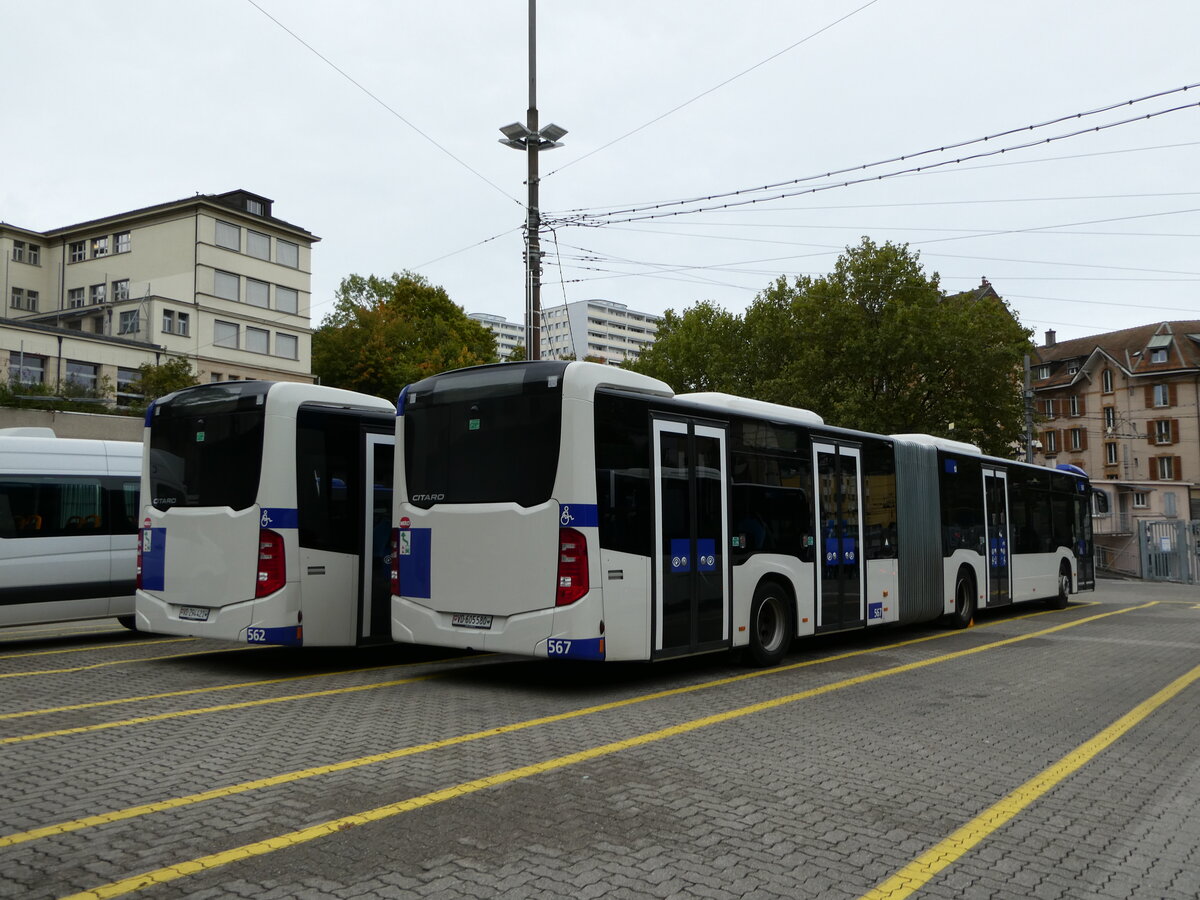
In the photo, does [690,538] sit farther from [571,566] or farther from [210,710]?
[210,710]

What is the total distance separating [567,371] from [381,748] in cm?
381

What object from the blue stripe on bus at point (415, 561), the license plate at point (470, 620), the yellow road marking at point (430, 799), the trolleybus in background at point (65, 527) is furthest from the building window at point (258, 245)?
the yellow road marking at point (430, 799)

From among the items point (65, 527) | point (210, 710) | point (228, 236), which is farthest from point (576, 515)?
point (228, 236)

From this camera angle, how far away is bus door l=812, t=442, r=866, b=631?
13.1 metres

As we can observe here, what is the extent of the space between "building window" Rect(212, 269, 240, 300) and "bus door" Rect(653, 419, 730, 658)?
49.3 meters

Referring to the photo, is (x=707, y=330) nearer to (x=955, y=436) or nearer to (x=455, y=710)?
(x=955, y=436)

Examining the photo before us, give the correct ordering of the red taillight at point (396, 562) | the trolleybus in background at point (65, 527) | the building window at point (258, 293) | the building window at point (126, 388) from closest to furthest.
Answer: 1. the red taillight at point (396, 562)
2. the trolleybus in background at point (65, 527)
3. the building window at point (126, 388)
4. the building window at point (258, 293)

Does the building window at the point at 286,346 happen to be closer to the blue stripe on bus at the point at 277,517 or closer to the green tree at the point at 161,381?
the green tree at the point at 161,381

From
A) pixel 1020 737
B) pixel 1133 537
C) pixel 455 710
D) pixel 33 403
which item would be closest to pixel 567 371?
pixel 455 710

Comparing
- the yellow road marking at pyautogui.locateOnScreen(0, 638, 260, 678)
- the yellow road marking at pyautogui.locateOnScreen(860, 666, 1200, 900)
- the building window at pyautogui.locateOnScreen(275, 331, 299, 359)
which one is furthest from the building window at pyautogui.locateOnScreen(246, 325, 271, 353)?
the yellow road marking at pyautogui.locateOnScreen(860, 666, 1200, 900)

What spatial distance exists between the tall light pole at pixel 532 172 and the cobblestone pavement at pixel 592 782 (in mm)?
9118

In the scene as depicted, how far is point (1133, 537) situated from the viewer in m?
47.8

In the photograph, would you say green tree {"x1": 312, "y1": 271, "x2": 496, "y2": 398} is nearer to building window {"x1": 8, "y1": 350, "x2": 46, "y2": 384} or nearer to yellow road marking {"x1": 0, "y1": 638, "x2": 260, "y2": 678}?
building window {"x1": 8, "y1": 350, "x2": 46, "y2": 384}

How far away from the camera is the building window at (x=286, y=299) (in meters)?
58.7
